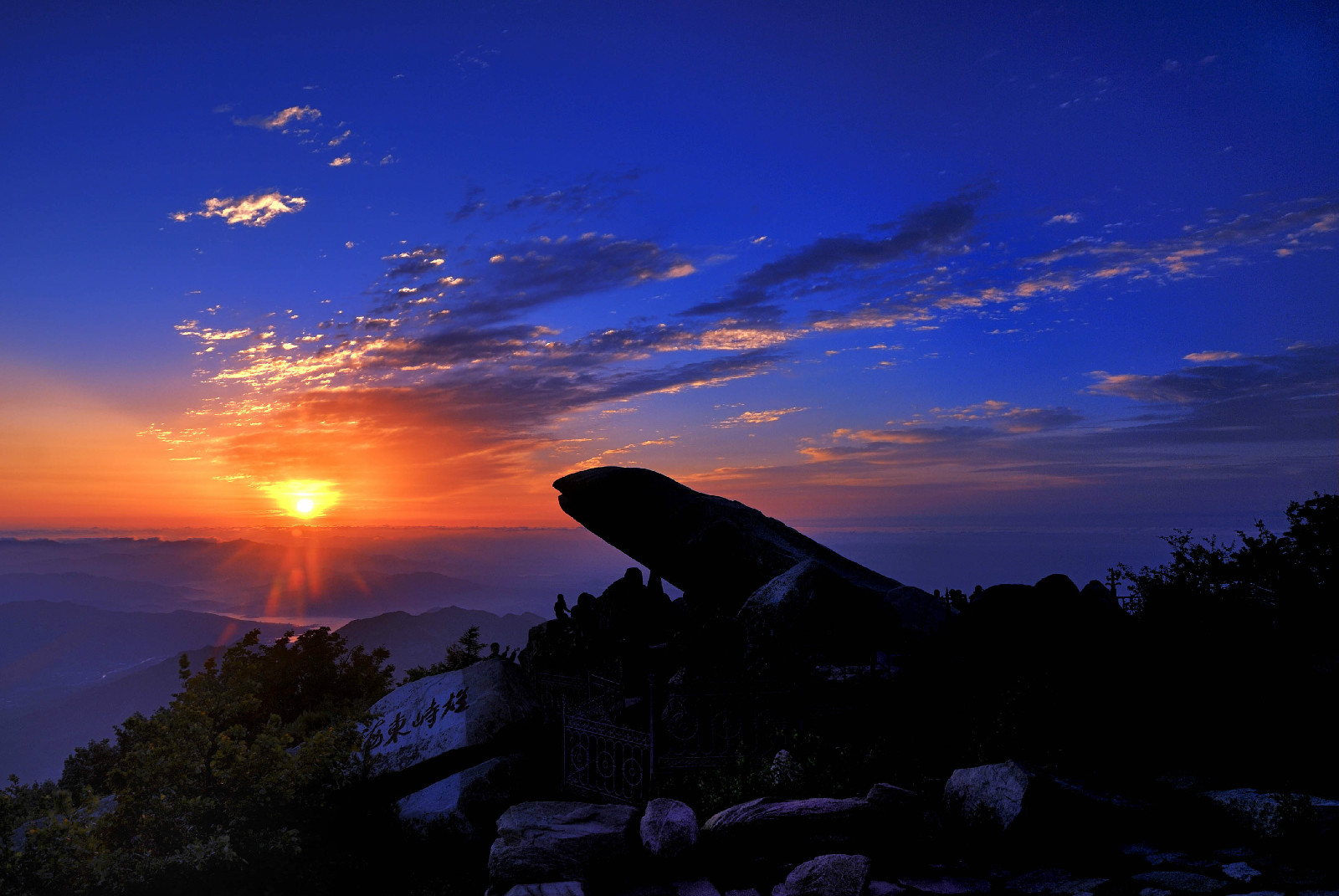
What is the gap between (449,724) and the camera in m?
12.9

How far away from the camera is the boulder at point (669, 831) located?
8883 mm

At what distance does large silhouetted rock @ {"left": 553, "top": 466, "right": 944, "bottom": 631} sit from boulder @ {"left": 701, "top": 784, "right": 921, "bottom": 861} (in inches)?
437

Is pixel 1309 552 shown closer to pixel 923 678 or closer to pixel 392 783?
pixel 923 678

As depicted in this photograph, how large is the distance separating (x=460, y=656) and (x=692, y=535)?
22.8ft

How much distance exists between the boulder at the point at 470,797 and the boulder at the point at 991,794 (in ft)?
21.1

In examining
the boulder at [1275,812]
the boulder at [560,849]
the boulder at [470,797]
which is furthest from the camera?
the boulder at [470,797]

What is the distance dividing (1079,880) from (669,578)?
15300mm

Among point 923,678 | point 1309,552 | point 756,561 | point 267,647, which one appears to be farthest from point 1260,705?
point 267,647

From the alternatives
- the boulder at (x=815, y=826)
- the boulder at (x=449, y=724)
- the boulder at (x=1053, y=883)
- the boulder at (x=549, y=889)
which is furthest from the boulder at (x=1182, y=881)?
the boulder at (x=449, y=724)

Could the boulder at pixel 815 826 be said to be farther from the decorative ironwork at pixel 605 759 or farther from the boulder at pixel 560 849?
the decorative ironwork at pixel 605 759

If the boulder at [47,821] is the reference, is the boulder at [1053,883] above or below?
above

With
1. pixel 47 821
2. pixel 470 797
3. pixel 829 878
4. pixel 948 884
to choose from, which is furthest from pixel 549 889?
pixel 47 821

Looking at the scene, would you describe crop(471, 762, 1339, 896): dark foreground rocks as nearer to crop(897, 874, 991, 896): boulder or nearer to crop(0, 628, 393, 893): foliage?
crop(897, 874, 991, 896): boulder

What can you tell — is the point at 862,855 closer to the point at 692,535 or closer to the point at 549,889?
the point at 549,889
